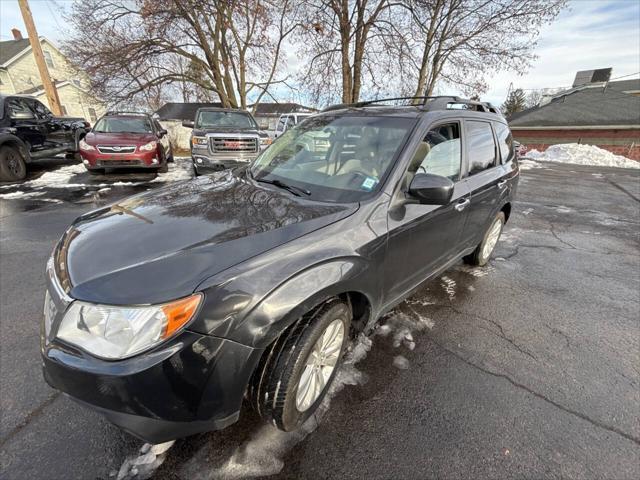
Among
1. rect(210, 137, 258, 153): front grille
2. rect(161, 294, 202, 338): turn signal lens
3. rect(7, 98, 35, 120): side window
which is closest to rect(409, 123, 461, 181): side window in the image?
rect(161, 294, 202, 338): turn signal lens

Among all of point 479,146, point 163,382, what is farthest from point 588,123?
point 163,382

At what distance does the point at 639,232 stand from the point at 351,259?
7.17 meters

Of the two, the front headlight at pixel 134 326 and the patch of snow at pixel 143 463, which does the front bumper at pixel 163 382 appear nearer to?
the front headlight at pixel 134 326

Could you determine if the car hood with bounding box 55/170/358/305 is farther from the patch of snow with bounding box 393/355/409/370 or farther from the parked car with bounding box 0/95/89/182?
the parked car with bounding box 0/95/89/182

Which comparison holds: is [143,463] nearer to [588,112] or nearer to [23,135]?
[23,135]

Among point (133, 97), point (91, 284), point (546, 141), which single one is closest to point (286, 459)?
point (91, 284)

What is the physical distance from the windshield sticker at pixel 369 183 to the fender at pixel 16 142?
391 inches

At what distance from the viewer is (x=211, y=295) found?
131 cm

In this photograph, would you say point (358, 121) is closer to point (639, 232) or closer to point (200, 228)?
point (200, 228)

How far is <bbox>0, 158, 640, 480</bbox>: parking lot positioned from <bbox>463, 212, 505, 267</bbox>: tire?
0.14m

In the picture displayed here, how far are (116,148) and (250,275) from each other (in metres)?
8.57

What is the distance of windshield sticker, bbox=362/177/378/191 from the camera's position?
2.10 meters

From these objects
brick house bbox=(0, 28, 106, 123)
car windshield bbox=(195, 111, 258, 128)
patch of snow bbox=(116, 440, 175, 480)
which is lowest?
patch of snow bbox=(116, 440, 175, 480)

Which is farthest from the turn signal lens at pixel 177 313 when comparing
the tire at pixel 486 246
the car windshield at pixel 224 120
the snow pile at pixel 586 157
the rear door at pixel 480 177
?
the snow pile at pixel 586 157
